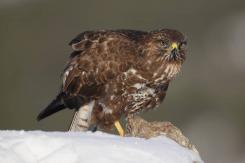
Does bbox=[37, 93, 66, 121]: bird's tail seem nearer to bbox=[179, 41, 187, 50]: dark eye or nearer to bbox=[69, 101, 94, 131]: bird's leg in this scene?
bbox=[69, 101, 94, 131]: bird's leg

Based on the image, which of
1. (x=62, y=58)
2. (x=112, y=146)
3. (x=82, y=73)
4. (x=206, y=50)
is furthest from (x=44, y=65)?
(x=112, y=146)

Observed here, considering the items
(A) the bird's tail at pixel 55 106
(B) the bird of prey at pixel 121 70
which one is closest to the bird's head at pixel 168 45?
(B) the bird of prey at pixel 121 70

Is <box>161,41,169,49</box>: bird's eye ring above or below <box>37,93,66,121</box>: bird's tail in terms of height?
above

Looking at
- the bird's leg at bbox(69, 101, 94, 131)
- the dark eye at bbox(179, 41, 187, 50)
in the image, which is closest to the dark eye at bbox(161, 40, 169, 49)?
the dark eye at bbox(179, 41, 187, 50)

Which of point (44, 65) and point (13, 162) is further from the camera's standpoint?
point (44, 65)

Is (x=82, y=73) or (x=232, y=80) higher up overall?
(x=82, y=73)

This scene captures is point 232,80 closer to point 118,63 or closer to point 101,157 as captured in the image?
point 118,63

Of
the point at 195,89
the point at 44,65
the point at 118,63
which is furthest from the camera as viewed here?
the point at 44,65
